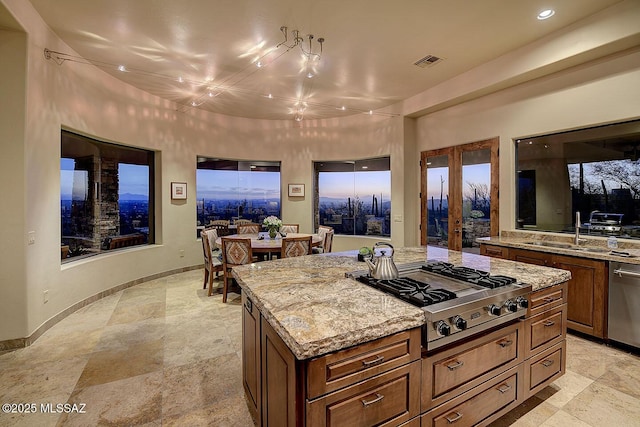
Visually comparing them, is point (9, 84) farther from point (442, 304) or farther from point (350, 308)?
point (442, 304)

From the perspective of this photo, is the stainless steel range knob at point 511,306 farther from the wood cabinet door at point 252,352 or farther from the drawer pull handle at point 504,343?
the wood cabinet door at point 252,352

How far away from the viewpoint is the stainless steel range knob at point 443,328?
144 cm

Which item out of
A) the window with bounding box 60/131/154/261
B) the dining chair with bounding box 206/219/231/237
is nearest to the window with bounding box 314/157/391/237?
the dining chair with bounding box 206/219/231/237

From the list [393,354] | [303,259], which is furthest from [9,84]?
[393,354]

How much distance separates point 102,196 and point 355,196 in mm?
4908

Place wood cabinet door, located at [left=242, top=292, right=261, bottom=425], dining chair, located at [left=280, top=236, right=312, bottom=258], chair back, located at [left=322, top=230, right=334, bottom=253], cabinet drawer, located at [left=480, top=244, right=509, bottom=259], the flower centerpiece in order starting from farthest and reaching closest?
chair back, located at [left=322, top=230, right=334, bottom=253]
the flower centerpiece
dining chair, located at [left=280, top=236, right=312, bottom=258]
cabinet drawer, located at [left=480, top=244, right=509, bottom=259]
wood cabinet door, located at [left=242, top=292, right=261, bottom=425]

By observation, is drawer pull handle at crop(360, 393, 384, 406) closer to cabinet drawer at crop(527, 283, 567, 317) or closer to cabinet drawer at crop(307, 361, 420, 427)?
cabinet drawer at crop(307, 361, 420, 427)

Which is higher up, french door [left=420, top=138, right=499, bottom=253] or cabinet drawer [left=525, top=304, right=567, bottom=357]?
french door [left=420, top=138, right=499, bottom=253]

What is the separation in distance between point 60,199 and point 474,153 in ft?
19.6

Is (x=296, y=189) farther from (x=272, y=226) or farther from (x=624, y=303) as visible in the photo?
(x=624, y=303)

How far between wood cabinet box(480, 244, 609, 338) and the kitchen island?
3.82 feet

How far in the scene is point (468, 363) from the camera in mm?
1624

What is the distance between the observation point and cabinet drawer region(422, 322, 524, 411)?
1478 millimetres

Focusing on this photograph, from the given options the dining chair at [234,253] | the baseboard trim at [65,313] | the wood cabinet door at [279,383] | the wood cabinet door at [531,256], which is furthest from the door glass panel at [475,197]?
the baseboard trim at [65,313]
